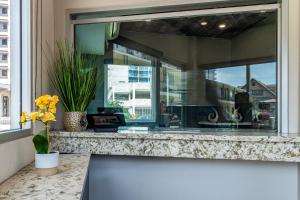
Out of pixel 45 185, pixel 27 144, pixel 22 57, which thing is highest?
pixel 22 57

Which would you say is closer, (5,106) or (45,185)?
(45,185)

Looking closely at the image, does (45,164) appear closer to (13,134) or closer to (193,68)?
(13,134)

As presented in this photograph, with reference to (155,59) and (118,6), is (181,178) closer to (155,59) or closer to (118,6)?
(155,59)

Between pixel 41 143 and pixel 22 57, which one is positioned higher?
pixel 22 57

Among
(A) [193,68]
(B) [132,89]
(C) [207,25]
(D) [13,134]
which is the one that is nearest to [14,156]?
(D) [13,134]

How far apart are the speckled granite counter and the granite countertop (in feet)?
1.32

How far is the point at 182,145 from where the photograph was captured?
187cm

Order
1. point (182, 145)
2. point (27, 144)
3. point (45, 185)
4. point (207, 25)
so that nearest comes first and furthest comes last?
point (45, 185), point (27, 144), point (182, 145), point (207, 25)

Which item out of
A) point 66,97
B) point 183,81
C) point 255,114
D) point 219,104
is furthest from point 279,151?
point 66,97

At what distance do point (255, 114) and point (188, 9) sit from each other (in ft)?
3.23

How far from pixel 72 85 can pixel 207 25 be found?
1172mm

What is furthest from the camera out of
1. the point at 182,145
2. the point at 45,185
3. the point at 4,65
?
the point at 182,145

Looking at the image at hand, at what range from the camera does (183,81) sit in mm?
2324

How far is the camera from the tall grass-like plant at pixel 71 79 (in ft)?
6.81
